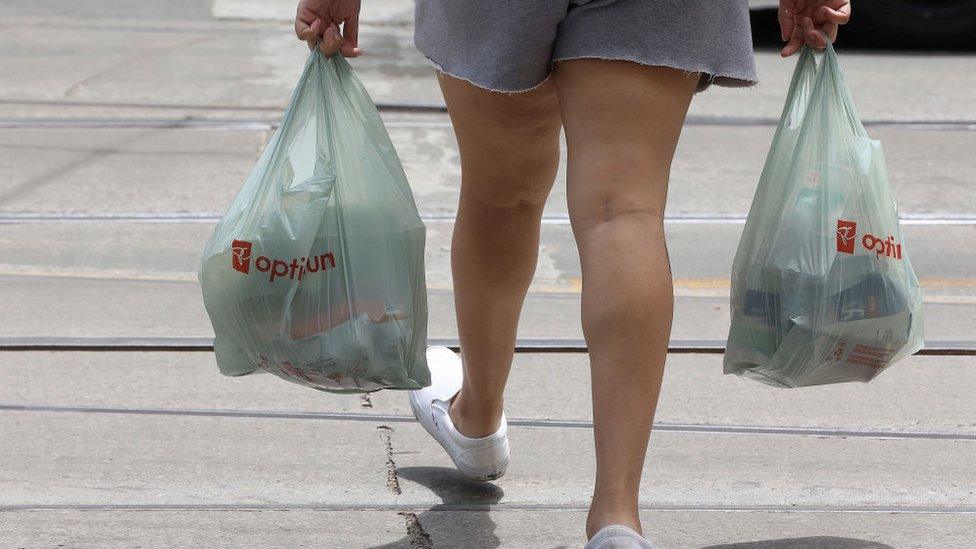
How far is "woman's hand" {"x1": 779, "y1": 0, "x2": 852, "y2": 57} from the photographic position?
2324mm

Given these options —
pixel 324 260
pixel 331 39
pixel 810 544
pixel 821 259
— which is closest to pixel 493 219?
pixel 324 260

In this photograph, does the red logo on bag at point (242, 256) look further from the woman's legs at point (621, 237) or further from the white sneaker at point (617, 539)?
the white sneaker at point (617, 539)

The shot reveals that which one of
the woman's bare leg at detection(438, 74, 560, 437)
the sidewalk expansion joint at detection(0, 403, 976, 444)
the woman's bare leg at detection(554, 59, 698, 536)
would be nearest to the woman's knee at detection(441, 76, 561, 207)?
the woman's bare leg at detection(438, 74, 560, 437)

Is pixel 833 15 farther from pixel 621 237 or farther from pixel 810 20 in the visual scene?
pixel 621 237

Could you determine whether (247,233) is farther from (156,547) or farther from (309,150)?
(156,547)

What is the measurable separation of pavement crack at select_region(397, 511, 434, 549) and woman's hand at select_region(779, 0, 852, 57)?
0.98 meters

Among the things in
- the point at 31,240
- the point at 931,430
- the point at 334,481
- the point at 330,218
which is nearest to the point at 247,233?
the point at 330,218

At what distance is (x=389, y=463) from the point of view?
2.81m

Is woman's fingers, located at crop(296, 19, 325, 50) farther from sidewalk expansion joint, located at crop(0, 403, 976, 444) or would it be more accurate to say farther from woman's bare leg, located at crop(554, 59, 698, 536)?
sidewalk expansion joint, located at crop(0, 403, 976, 444)

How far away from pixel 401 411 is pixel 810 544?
1003 millimetres

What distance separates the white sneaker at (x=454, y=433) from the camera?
261 centimetres

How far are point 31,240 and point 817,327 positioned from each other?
2983mm

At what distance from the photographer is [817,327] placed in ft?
7.71

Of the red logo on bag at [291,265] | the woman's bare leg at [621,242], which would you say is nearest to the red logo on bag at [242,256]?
the red logo on bag at [291,265]
